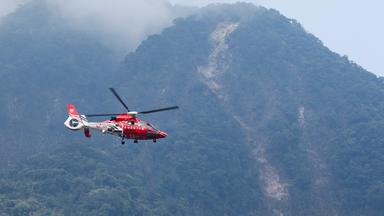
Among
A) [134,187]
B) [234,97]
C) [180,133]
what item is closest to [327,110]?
[234,97]

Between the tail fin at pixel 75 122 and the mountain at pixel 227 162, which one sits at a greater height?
the mountain at pixel 227 162

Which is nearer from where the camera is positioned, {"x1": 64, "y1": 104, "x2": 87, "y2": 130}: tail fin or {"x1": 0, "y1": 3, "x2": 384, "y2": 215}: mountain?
{"x1": 64, "y1": 104, "x2": 87, "y2": 130}: tail fin

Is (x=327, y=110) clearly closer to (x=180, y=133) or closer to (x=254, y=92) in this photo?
(x=254, y=92)

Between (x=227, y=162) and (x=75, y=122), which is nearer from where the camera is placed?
(x=75, y=122)

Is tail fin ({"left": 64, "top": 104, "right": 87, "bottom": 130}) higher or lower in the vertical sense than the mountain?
lower

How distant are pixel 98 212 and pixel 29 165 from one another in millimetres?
26242

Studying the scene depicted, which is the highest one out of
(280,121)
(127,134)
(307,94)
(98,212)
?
(307,94)

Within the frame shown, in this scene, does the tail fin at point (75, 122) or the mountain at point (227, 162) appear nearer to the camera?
the tail fin at point (75, 122)

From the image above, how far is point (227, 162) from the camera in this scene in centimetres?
16862

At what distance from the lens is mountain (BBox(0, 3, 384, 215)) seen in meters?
140

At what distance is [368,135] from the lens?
176m

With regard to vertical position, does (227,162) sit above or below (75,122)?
above

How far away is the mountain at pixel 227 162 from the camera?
140000mm

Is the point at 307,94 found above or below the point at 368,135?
above
